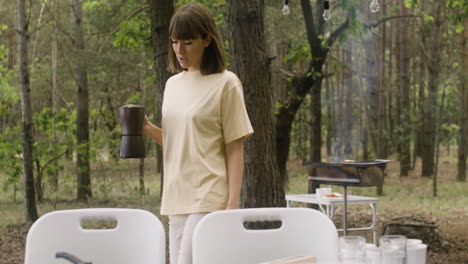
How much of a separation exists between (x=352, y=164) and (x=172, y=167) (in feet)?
12.6

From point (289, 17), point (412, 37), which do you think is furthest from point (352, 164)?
point (412, 37)

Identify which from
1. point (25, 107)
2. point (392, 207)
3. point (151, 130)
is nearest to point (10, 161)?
point (25, 107)

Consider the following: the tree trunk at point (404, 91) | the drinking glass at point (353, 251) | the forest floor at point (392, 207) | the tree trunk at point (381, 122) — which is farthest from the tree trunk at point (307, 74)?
the tree trunk at point (404, 91)

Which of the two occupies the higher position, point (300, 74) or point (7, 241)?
point (300, 74)

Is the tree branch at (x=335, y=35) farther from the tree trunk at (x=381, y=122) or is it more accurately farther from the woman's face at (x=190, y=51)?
the woman's face at (x=190, y=51)

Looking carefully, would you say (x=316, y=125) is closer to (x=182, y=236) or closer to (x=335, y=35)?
(x=335, y=35)

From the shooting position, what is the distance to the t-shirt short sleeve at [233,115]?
2.57 metres

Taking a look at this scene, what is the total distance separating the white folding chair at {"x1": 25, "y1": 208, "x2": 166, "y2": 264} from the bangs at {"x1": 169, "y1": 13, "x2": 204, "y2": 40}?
0.69 metres

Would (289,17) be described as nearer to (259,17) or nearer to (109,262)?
(259,17)

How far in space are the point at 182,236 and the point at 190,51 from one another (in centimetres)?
68

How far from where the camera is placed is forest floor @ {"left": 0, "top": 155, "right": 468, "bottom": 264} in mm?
8750

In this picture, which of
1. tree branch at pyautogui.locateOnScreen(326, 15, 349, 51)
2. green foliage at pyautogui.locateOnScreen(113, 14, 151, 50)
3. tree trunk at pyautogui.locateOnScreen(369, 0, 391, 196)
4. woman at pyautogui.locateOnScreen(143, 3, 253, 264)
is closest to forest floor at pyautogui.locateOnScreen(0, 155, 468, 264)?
tree trunk at pyautogui.locateOnScreen(369, 0, 391, 196)

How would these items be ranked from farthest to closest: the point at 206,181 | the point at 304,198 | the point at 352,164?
the point at 304,198, the point at 352,164, the point at 206,181

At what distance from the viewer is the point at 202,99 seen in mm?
2555
